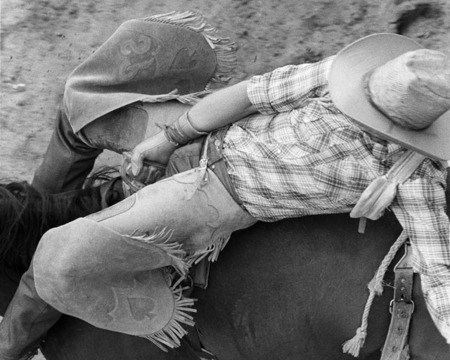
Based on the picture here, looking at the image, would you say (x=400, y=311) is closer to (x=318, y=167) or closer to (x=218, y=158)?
(x=318, y=167)

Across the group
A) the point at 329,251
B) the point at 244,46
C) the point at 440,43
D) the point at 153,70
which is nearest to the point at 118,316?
the point at 329,251

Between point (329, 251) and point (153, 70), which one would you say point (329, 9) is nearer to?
point (153, 70)

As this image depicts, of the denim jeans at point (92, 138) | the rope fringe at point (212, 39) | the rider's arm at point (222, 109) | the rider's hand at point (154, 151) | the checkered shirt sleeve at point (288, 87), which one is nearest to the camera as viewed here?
the checkered shirt sleeve at point (288, 87)

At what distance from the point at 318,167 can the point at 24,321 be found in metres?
0.76

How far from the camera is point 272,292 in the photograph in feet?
4.99

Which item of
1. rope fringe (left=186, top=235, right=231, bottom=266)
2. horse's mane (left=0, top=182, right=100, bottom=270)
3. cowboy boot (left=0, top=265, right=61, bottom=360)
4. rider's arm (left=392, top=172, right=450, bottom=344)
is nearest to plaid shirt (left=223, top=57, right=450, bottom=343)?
rider's arm (left=392, top=172, right=450, bottom=344)

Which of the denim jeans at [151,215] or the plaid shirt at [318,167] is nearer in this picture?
the plaid shirt at [318,167]

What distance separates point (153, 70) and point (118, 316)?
594mm

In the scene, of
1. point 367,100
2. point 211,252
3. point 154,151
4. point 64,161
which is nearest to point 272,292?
point 211,252

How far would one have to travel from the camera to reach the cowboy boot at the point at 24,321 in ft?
5.13

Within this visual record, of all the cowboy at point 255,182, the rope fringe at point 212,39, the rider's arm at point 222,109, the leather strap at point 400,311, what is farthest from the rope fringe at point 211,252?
the rope fringe at point 212,39

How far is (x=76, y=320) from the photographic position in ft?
5.59

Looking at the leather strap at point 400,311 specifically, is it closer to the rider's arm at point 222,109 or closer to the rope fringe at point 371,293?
the rope fringe at point 371,293

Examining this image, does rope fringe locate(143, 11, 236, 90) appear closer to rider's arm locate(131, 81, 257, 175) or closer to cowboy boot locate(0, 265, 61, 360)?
rider's arm locate(131, 81, 257, 175)
